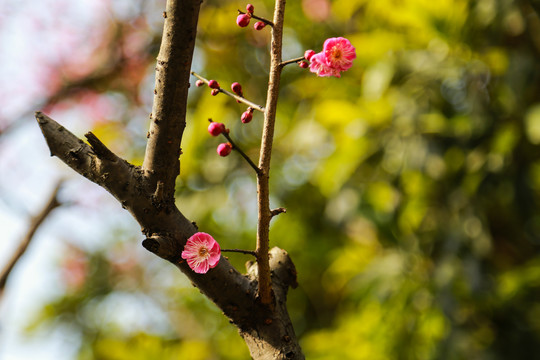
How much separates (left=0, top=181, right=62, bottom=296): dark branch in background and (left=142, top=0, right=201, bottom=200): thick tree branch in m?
0.69

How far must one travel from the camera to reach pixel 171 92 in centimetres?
49

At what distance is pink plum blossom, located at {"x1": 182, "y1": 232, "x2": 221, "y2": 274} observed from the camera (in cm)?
51

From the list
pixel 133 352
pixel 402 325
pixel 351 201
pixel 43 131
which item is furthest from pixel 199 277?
pixel 133 352

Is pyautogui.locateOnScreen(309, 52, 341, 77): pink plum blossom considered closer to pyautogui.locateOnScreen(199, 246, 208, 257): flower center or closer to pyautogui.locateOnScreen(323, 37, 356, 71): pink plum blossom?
pyautogui.locateOnScreen(323, 37, 356, 71): pink plum blossom

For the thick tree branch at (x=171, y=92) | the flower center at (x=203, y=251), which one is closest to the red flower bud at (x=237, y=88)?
the thick tree branch at (x=171, y=92)

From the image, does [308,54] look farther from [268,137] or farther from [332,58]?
[268,137]

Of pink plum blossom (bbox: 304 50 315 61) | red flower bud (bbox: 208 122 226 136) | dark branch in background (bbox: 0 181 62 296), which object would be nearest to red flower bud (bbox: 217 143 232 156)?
red flower bud (bbox: 208 122 226 136)

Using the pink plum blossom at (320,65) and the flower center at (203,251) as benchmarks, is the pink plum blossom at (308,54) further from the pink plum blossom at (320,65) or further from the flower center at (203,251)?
the flower center at (203,251)

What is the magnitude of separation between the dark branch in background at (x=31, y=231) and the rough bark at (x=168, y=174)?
67 cm

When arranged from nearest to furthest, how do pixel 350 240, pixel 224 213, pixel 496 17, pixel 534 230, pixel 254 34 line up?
pixel 496 17, pixel 534 230, pixel 224 213, pixel 350 240, pixel 254 34

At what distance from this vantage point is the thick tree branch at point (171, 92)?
0.48 metres

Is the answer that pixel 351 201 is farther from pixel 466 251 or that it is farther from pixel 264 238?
pixel 264 238

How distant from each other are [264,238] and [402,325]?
1.12 meters

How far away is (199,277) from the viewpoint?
1.78 feet
